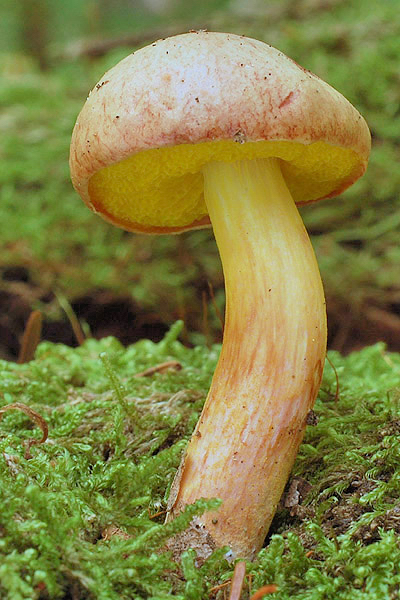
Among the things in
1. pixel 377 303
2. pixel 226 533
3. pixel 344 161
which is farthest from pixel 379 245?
pixel 226 533

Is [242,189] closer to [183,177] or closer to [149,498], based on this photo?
[183,177]

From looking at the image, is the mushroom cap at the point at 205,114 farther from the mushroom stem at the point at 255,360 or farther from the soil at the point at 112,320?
the soil at the point at 112,320

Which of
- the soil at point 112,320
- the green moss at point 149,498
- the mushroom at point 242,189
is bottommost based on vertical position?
the soil at point 112,320

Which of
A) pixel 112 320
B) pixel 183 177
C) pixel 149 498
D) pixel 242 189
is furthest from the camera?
pixel 112 320

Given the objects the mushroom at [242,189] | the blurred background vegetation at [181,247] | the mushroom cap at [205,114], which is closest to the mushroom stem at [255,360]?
the mushroom at [242,189]

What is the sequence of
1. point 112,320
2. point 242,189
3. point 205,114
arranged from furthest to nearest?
point 112,320 < point 242,189 < point 205,114

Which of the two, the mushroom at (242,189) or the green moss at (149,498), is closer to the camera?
the green moss at (149,498)

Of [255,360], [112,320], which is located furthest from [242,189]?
[112,320]
